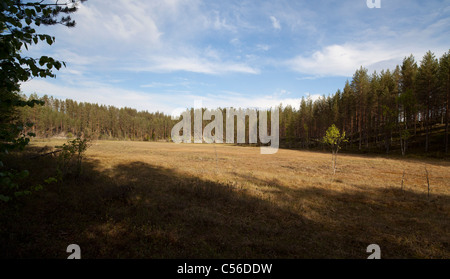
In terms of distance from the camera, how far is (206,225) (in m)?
7.67

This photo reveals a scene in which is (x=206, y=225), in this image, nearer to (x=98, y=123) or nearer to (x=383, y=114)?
(x=383, y=114)

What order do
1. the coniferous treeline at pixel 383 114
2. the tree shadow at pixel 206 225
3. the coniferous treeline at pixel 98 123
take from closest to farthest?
the tree shadow at pixel 206 225 → the coniferous treeline at pixel 383 114 → the coniferous treeline at pixel 98 123

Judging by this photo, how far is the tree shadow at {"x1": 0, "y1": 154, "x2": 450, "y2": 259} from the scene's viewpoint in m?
5.82

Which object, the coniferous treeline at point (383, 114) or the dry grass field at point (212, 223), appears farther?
the coniferous treeline at point (383, 114)

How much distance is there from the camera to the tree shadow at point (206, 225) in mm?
5824

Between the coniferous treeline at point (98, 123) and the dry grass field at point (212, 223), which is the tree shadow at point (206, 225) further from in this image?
the coniferous treeline at point (98, 123)

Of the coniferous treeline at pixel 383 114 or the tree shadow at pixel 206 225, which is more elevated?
the coniferous treeline at pixel 383 114

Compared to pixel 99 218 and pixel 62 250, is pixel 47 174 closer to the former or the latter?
pixel 99 218

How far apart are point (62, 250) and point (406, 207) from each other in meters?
16.6

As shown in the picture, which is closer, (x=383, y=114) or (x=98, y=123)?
(x=383, y=114)

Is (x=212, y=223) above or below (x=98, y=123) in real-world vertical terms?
below

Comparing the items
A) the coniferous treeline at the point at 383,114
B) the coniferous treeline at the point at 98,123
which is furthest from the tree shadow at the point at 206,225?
the coniferous treeline at the point at 98,123

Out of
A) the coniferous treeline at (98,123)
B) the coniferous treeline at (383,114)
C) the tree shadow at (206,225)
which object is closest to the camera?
the tree shadow at (206,225)

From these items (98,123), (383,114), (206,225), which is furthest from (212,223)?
(98,123)
